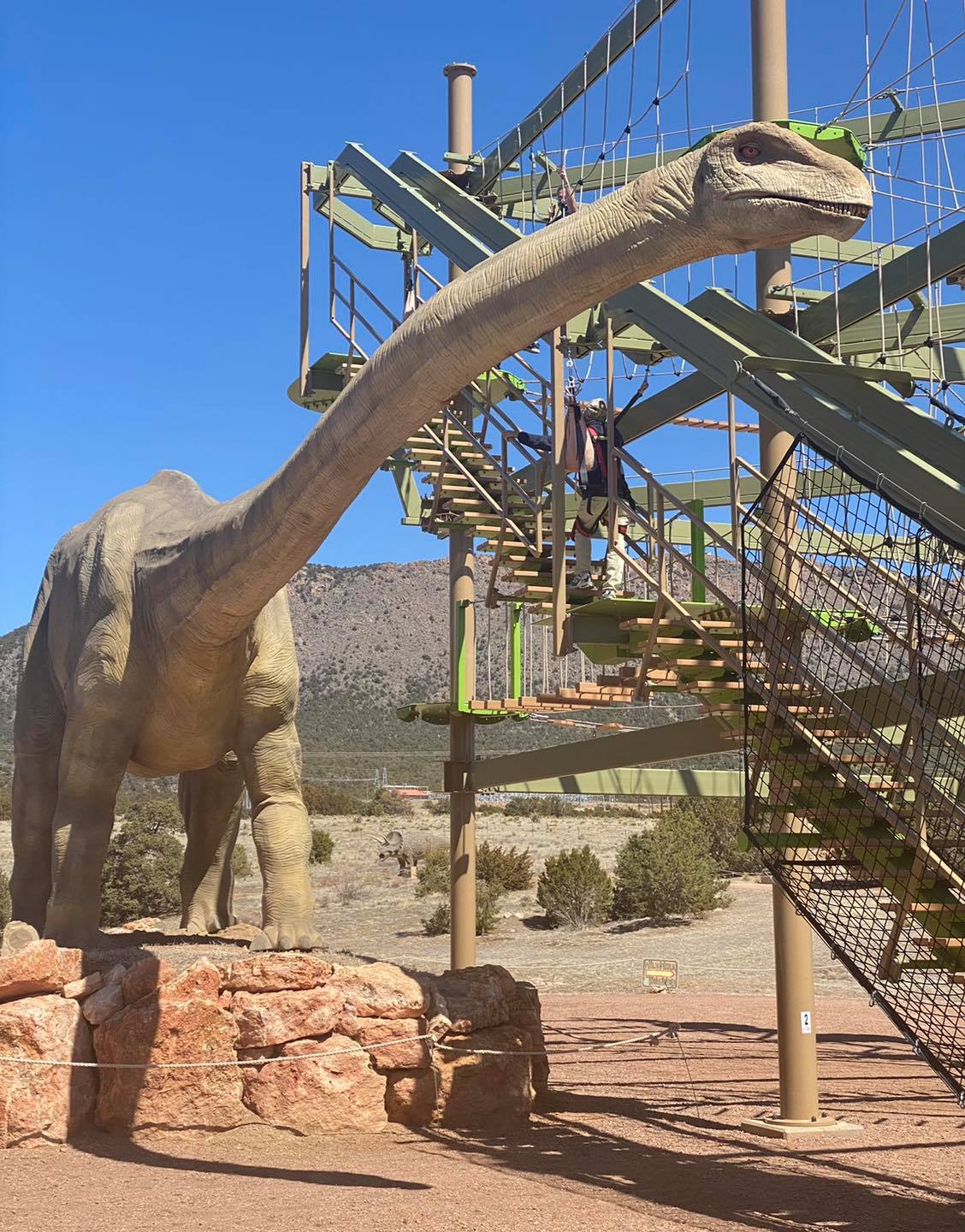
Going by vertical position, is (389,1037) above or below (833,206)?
below

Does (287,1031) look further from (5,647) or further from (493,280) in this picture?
(5,647)

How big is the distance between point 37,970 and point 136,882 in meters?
17.0

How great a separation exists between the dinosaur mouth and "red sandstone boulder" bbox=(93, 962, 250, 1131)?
20.9ft

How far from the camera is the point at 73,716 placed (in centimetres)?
1041

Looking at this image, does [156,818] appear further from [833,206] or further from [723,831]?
[833,206]

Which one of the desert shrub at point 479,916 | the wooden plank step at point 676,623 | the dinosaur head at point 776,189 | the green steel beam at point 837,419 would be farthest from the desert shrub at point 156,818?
the dinosaur head at point 776,189

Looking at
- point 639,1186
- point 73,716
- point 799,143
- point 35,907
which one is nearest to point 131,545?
point 73,716

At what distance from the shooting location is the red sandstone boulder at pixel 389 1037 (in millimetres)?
9867

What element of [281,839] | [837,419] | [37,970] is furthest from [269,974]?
[837,419]

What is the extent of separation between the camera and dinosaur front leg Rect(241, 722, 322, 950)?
1030cm

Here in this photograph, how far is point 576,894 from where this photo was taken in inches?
1078

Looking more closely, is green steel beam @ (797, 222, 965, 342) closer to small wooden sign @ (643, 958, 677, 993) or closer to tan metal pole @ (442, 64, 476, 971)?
tan metal pole @ (442, 64, 476, 971)

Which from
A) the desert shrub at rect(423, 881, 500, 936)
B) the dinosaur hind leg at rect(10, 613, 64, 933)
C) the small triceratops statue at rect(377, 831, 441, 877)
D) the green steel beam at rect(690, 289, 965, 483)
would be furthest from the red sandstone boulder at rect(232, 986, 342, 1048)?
→ the small triceratops statue at rect(377, 831, 441, 877)

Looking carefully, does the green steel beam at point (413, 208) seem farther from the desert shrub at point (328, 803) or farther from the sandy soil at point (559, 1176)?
the desert shrub at point (328, 803)
